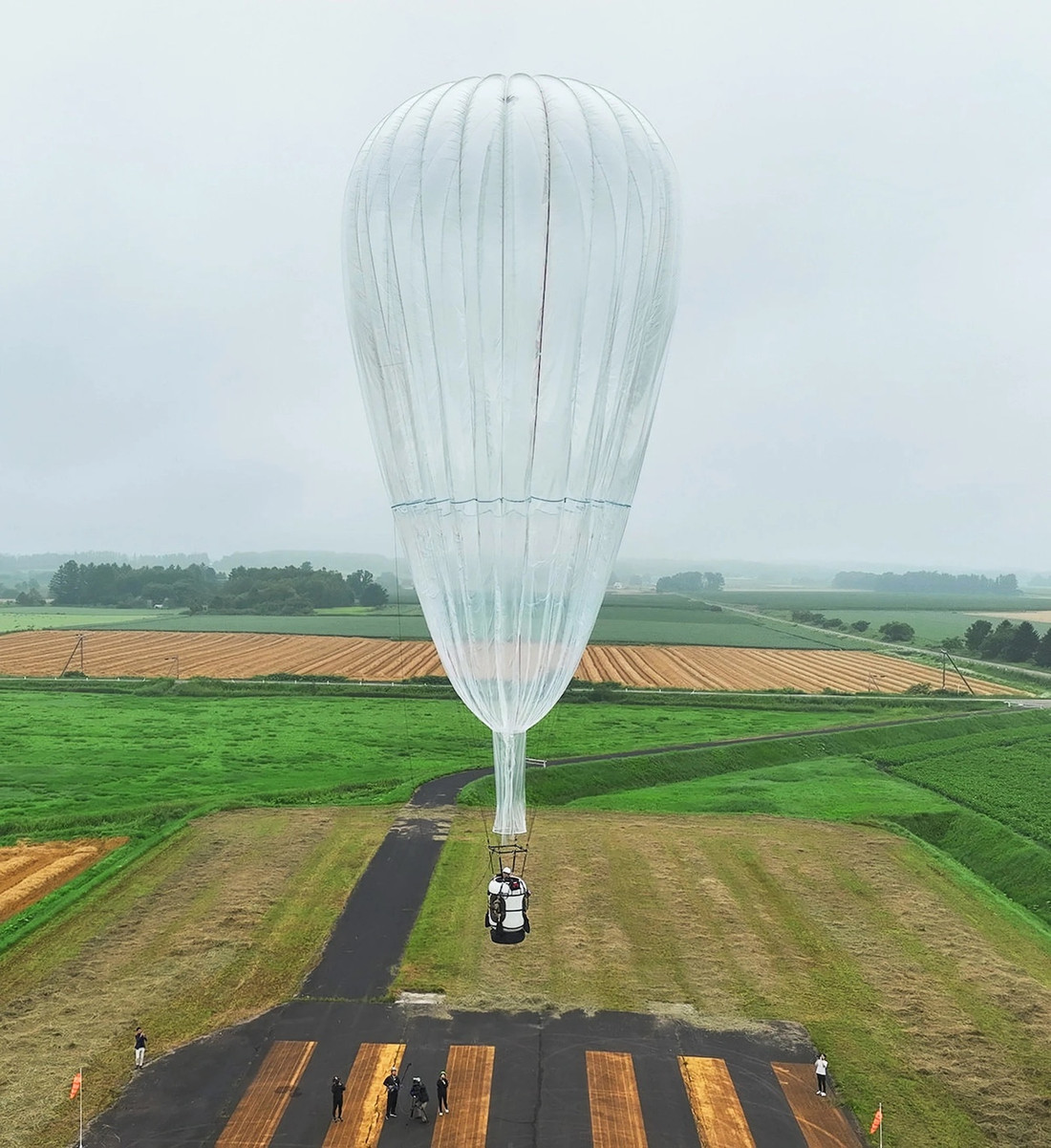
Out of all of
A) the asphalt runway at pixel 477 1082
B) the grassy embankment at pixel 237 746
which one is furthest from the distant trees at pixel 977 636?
the asphalt runway at pixel 477 1082

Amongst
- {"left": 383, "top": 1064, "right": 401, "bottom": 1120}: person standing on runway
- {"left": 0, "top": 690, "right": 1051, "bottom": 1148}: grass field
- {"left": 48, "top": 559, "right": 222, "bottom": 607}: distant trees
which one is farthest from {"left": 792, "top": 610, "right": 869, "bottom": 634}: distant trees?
{"left": 383, "top": 1064, "right": 401, "bottom": 1120}: person standing on runway

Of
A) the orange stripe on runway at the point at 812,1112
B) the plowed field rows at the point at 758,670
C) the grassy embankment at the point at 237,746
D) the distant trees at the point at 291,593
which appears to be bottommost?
the orange stripe on runway at the point at 812,1112

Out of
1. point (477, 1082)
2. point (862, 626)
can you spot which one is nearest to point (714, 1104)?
point (477, 1082)

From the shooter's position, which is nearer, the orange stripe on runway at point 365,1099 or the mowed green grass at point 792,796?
the orange stripe on runway at point 365,1099

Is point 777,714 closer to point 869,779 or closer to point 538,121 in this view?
point 869,779

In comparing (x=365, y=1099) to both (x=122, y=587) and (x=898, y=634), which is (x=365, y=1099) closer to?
(x=898, y=634)

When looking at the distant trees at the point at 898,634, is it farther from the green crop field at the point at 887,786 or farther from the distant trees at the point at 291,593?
the distant trees at the point at 291,593
